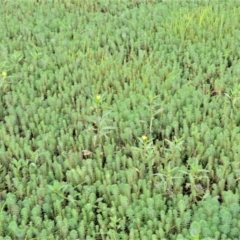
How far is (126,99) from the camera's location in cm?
401

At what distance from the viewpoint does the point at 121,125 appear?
3742 mm

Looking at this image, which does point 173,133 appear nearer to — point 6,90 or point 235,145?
point 235,145

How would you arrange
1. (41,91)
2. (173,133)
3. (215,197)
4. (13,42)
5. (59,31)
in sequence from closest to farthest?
(215,197)
(173,133)
(41,91)
(13,42)
(59,31)

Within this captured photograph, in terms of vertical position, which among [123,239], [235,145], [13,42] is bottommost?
[123,239]

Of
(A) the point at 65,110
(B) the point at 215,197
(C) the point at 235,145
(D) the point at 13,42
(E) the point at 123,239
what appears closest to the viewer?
(E) the point at 123,239

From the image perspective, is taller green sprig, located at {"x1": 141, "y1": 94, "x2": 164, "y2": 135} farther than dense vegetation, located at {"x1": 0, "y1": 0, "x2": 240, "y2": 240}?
Yes

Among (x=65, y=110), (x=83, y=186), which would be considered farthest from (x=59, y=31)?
(x=83, y=186)

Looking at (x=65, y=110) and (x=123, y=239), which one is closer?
(x=123, y=239)

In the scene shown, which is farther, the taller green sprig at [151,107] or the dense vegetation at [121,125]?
the taller green sprig at [151,107]

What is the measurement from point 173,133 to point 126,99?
0.49m

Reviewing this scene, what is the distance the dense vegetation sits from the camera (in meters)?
3.01

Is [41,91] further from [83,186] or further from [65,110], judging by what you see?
[83,186]

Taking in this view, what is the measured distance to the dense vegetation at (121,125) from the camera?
3.01m

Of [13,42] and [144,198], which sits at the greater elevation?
[13,42]
